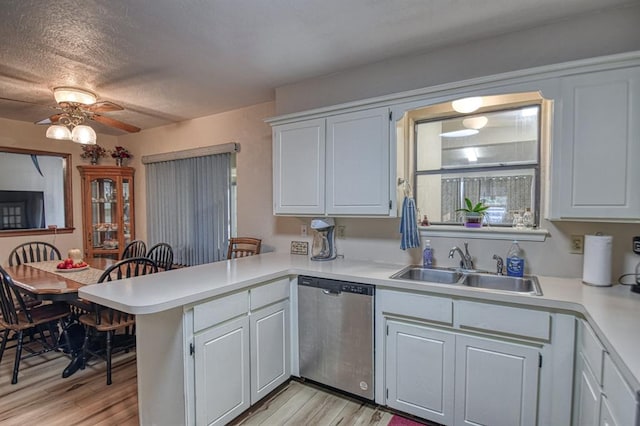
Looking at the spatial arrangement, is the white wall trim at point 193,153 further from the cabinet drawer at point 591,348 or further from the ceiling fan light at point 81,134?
the cabinet drawer at point 591,348

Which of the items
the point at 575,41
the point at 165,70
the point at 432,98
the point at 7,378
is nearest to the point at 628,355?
the point at 432,98

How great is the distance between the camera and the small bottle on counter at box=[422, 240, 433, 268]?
241cm

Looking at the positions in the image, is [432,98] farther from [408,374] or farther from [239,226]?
[239,226]

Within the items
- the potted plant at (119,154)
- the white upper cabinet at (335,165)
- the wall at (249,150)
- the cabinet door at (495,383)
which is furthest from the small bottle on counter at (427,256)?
the potted plant at (119,154)

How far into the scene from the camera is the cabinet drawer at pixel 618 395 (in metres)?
0.97

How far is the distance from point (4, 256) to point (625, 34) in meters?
6.09

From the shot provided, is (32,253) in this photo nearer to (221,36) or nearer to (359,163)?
(221,36)

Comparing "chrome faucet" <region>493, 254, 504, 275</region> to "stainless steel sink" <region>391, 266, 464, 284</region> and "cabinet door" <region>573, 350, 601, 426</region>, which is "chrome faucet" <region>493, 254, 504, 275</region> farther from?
"cabinet door" <region>573, 350, 601, 426</region>

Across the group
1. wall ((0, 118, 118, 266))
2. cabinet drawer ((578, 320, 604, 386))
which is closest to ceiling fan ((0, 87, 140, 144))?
wall ((0, 118, 118, 266))

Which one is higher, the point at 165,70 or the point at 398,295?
the point at 165,70

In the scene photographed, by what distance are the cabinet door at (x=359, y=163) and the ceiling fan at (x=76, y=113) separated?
1786 millimetres

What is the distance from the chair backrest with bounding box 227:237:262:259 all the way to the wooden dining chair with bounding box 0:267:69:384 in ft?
4.92

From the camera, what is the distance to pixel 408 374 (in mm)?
1990

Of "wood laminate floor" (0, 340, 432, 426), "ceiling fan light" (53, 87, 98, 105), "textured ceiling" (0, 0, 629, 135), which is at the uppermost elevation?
"textured ceiling" (0, 0, 629, 135)
